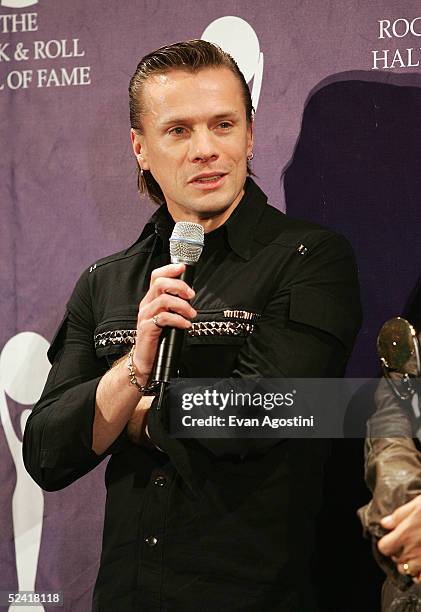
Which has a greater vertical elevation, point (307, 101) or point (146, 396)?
point (307, 101)

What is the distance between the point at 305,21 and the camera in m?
2.61

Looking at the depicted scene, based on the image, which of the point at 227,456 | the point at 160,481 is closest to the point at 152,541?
the point at 160,481

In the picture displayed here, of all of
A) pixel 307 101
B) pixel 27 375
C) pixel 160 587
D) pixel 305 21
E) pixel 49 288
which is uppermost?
pixel 305 21

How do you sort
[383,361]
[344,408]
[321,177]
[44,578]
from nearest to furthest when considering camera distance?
[383,361], [344,408], [321,177], [44,578]

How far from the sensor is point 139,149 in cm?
254

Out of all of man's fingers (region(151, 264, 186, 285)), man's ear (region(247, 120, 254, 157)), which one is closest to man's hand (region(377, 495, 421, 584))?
man's fingers (region(151, 264, 186, 285))

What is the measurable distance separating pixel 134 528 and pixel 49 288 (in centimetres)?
81

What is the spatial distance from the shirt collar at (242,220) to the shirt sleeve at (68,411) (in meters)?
0.25

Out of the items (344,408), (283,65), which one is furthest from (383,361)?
(283,65)

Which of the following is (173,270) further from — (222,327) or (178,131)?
(178,131)

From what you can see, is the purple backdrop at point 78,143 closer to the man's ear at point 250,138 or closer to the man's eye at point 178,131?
the man's ear at point 250,138

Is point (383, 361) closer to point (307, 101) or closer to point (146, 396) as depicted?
point (146, 396)

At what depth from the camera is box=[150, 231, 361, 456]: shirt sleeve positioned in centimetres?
217

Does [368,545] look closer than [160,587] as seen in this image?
No
